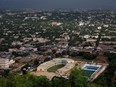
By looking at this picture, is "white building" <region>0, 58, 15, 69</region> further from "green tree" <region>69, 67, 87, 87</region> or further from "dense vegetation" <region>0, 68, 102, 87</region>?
"green tree" <region>69, 67, 87, 87</region>

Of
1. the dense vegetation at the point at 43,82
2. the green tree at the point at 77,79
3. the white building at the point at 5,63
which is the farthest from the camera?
the white building at the point at 5,63

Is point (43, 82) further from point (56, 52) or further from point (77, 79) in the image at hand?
point (56, 52)

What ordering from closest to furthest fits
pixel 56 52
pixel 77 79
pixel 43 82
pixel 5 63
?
pixel 77 79
pixel 43 82
pixel 5 63
pixel 56 52

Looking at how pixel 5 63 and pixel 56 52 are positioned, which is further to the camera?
pixel 56 52

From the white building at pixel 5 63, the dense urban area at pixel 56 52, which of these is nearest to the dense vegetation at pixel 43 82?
the dense urban area at pixel 56 52

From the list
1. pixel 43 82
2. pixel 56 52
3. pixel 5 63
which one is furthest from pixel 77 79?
pixel 56 52

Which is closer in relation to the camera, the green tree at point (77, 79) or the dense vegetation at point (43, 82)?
the dense vegetation at point (43, 82)

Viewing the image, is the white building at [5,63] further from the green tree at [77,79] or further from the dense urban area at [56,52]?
the green tree at [77,79]

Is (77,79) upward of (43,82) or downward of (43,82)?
upward
